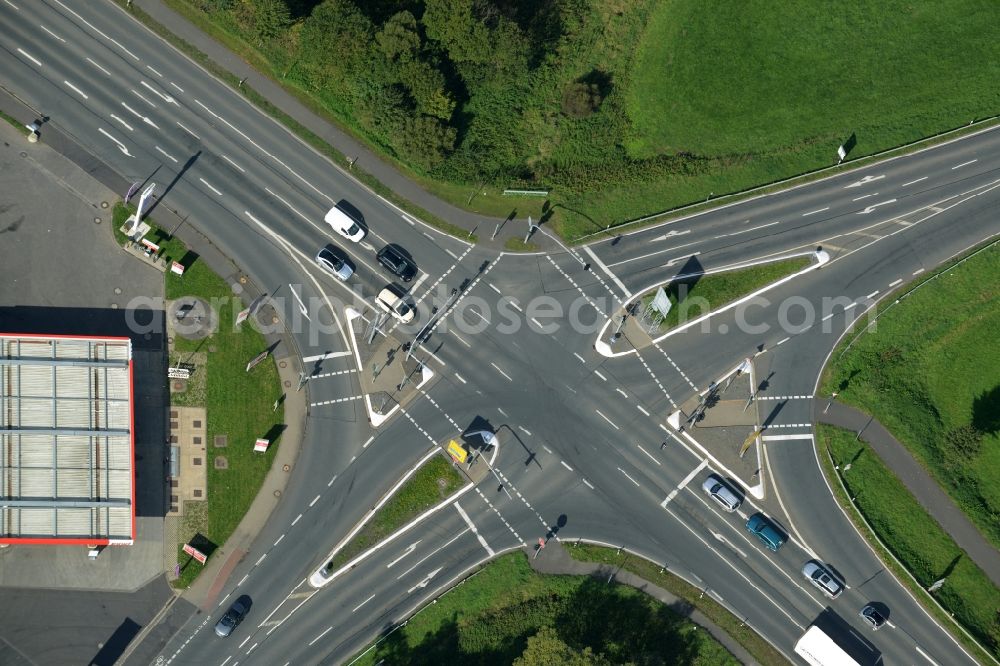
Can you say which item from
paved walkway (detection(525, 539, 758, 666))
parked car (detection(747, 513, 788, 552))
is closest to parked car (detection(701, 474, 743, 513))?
parked car (detection(747, 513, 788, 552))

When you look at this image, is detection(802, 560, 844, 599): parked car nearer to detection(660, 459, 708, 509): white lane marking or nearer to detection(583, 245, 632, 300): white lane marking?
detection(660, 459, 708, 509): white lane marking

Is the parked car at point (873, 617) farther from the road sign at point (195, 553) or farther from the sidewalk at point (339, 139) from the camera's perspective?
the road sign at point (195, 553)

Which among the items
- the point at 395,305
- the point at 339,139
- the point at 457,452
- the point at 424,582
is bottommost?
Answer: the point at 424,582

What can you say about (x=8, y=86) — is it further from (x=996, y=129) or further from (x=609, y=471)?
(x=996, y=129)

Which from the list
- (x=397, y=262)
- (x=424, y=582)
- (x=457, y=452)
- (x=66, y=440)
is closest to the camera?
(x=66, y=440)

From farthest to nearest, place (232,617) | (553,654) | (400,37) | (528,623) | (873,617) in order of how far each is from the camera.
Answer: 1. (873,617)
2. (528,623)
3. (400,37)
4. (232,617)
5. (553,654)

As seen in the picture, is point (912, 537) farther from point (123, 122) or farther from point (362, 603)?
point (123, 122)

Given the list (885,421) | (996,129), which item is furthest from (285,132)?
(996,129)

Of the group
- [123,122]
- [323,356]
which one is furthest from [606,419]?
[123,122]
